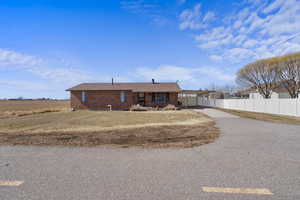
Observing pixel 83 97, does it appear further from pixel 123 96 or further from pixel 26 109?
pixel 26 109

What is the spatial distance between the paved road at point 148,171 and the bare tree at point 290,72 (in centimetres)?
2405

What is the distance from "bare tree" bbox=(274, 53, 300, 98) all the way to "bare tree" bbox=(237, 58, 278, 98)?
73 cm

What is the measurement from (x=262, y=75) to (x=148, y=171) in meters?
29.6

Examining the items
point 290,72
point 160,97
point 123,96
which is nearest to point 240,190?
point 123,96

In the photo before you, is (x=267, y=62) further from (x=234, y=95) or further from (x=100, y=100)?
(x=100, y=100)

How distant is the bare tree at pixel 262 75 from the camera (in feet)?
79.7

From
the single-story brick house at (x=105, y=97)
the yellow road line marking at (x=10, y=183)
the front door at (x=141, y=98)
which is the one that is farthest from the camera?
the front door at (x=141, y=98)

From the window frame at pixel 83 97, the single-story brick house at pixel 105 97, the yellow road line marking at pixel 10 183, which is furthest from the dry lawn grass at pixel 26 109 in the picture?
the yellow road line marking at pixel 10 183

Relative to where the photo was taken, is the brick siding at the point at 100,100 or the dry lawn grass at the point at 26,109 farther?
the brick siding at the point at 100,100

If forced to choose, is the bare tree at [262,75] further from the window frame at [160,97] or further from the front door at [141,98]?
the front door at [141,98]

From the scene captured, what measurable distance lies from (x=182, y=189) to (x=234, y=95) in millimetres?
38962

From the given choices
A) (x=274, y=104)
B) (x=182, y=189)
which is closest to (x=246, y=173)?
(x=182, y=189)

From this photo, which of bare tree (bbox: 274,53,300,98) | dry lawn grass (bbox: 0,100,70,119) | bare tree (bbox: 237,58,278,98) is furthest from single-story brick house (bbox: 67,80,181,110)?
bare tree (bbox: 274,53,300,98)

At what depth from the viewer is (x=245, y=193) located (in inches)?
98.0
